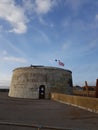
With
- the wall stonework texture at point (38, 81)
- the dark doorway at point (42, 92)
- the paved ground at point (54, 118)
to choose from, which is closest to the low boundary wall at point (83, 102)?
the paved ground at point (54, 118)

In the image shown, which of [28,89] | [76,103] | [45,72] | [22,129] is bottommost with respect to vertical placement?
[22,129]

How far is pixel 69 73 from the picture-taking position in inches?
1869

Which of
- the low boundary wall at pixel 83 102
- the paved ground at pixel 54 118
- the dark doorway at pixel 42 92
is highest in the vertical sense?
the dark doorway at pixel 42 92

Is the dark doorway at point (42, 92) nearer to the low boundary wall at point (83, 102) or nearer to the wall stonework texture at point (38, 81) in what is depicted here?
the wall stonework texture at point (38, 81)

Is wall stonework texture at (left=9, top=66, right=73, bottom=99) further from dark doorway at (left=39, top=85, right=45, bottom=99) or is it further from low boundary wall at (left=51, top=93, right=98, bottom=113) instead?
low boundary wall at (left=51, top=93, right=98, bottom=113)

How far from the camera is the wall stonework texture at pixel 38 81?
Answer: 43.5m

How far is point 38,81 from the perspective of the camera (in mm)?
43750

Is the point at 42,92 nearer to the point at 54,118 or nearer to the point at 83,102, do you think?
Answer: the point at 83,102

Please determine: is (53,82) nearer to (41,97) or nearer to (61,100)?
(41,97)

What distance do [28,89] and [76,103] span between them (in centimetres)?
1940

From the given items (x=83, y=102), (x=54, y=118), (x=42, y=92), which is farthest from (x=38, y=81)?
(x=54, y=118)

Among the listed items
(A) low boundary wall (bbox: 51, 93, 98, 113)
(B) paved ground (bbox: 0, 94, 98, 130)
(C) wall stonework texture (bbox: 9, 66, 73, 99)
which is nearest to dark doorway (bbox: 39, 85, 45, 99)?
(C) wall stonework texture (bbox: 9, 66, 73, 99)

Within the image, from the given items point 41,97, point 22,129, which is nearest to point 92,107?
point 22,129

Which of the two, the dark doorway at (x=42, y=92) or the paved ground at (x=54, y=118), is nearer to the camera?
the paved ground at (x=54, y=118)
